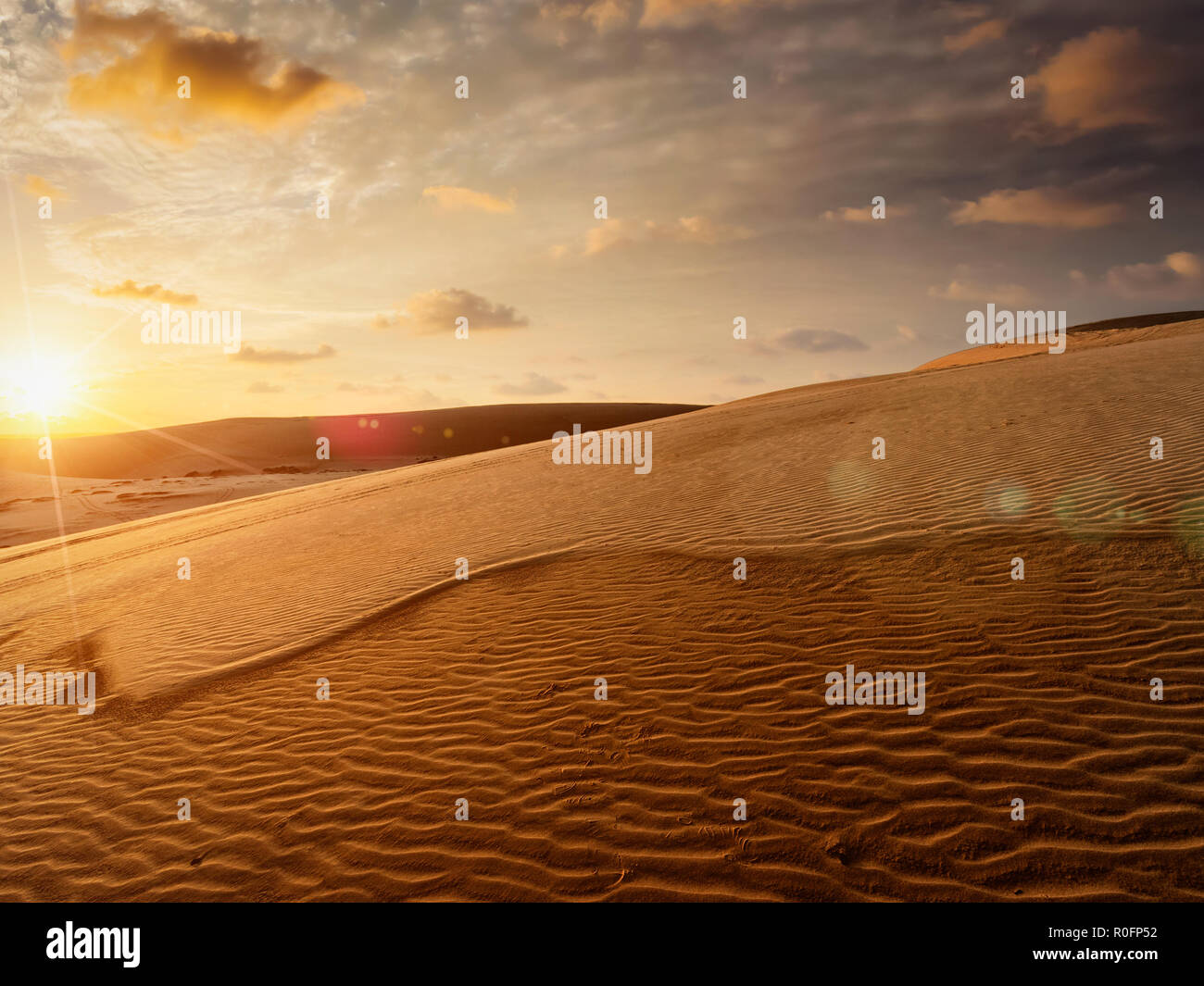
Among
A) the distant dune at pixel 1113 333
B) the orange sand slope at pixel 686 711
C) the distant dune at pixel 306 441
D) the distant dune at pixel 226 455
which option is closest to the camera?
the orange sand slope at pixel 686 711

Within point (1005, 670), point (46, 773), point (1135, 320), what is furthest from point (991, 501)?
point (1135, 320)

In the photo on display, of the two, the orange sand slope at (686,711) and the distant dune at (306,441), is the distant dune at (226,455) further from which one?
the orange sand slope at (686,711)

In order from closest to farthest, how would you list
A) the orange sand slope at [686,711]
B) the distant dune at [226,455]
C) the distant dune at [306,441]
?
1. the orange sand slope at [686,711]
2. the distant dune at [226,455]
3. the distant dune at [306,441]

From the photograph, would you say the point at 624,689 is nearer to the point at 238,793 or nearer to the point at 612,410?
the point at 238,793

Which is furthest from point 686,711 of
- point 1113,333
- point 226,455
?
point 226,455

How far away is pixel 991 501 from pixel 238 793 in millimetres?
9221

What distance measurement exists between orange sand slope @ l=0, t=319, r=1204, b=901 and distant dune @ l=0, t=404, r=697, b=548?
2716 cm

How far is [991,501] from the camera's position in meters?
8.91

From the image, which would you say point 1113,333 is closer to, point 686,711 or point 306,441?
point 686,711

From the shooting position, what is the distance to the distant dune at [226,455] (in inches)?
1346

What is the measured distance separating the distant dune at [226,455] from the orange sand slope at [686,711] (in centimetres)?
2716

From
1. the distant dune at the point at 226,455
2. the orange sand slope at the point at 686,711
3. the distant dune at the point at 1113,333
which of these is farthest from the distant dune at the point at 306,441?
the orange sand slope at the point at 686,711

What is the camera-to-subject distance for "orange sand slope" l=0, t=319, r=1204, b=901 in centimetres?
397

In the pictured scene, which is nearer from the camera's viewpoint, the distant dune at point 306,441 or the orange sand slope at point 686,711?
the orange sand slope at point 686,711
